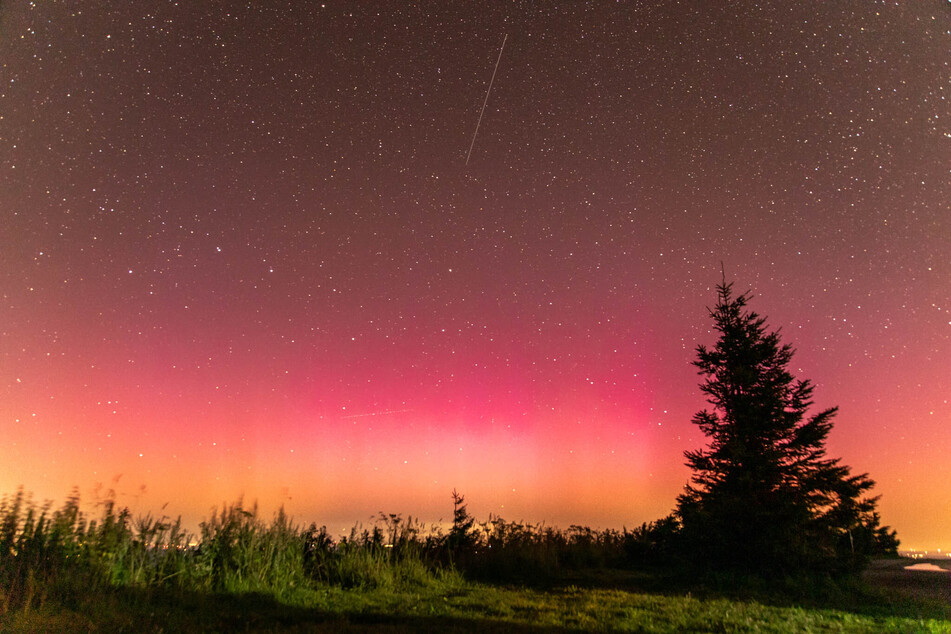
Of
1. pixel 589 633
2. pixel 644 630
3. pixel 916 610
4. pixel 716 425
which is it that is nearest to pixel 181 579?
pixel 589 633

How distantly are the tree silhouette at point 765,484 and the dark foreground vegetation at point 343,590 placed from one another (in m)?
0.92

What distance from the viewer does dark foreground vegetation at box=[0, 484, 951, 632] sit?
7164mm

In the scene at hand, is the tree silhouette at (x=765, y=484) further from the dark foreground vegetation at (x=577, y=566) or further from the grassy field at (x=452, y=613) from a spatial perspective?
the grassy field at (x=452, y=613)

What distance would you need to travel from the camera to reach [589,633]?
6875 mm

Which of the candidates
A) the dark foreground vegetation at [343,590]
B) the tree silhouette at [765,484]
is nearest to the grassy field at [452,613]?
the dark foreground vegetation at [343,590]

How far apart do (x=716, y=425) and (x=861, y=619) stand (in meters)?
8.62

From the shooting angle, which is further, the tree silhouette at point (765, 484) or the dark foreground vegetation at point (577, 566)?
the tree silhouette at point (765, 484)

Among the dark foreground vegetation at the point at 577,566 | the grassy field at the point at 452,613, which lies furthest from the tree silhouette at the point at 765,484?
the grassy field at the point at 452,613

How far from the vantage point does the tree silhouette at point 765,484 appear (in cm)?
1416

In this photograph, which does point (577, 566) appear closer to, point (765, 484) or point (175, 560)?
point (765, 484)

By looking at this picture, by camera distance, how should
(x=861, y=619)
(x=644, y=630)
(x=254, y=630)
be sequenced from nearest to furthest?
(x=254, y=630) < (x=644, y=630) < (x=861, y=619)

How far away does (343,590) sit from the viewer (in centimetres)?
1022

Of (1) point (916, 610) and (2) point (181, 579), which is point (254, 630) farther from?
(1) point (916, 610)

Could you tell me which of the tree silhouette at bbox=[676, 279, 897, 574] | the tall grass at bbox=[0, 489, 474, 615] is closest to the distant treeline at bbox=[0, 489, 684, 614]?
the tall grass at bbox=[0, 489, 474, 615]
